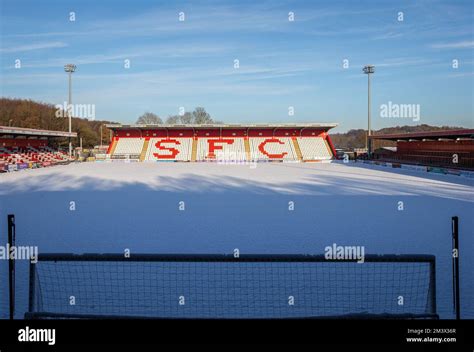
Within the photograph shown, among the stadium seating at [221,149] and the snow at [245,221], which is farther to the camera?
the stadium seating at [221,149]

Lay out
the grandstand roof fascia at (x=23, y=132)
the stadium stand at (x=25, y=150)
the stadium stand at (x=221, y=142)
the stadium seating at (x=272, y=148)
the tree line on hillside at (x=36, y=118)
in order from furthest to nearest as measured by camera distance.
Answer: the tree line on hillside at (x=36, y=118), the stadium seating at (x=272, y=148), the stadium stand at (x=221, y=142), the stadium stand at (x=25, y=150), the grandstand roof fascia at (x=23, y=132)

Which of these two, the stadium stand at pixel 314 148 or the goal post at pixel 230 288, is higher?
the stadium stand at pixel 314 148

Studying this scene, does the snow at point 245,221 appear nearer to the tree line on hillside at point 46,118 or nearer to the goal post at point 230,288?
the goal post at point 230,288

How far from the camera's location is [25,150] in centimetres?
3703

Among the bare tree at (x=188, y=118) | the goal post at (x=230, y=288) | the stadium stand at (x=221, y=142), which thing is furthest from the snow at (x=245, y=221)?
the bare tree at (x=188, y=118)

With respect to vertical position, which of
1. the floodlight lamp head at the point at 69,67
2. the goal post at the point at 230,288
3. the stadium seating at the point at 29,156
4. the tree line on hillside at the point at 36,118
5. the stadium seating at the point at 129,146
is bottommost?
the goal post at the point at 230,288

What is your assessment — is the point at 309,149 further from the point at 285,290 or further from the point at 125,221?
the point at 285,290

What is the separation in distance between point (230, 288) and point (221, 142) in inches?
1705

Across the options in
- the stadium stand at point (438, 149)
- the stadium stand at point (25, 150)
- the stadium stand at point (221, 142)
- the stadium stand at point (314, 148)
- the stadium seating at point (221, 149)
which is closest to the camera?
the stadium stand at point (438, 149)

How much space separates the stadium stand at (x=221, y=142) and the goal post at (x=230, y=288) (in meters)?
38.8

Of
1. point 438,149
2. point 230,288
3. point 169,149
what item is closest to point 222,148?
point 169,149

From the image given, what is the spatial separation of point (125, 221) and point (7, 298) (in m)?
5.22

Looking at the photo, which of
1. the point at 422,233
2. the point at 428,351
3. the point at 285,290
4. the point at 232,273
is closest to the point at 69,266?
the point at 232,273

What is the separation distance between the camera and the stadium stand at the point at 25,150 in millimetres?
30384
